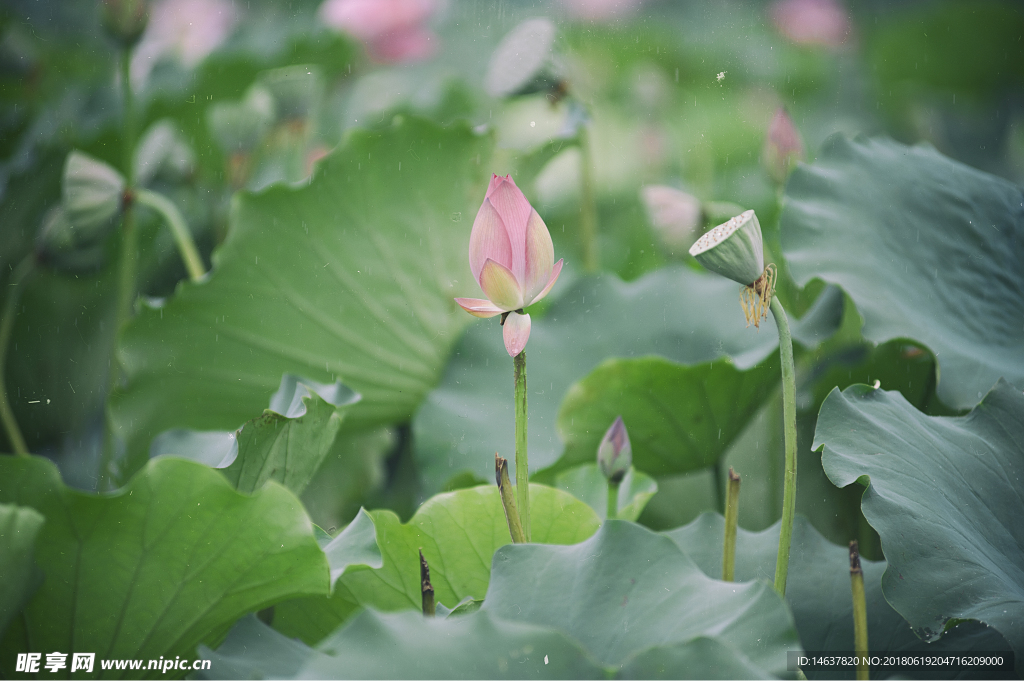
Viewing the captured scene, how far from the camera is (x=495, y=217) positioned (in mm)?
372

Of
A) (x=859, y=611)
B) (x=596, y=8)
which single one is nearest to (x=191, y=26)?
(x=596, y=8)

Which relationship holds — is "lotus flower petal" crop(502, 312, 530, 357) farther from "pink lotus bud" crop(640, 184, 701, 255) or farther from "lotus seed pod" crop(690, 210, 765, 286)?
"pink lotus bud" crop(640, 184, 701, 255)

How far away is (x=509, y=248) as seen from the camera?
372 millimetres

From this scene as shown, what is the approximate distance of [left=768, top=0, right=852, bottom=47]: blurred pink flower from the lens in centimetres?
183

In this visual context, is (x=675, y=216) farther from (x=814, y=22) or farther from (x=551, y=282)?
(x=814, y=22)

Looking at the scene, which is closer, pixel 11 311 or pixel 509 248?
pixel 509 248

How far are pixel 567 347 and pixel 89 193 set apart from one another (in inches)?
17.6

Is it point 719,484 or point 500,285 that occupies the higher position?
point 500,285

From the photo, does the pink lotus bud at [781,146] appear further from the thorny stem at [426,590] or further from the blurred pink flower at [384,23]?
the blurred pink flower at [384,23]

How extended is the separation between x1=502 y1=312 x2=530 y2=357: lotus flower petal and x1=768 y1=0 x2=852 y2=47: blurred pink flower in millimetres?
1782

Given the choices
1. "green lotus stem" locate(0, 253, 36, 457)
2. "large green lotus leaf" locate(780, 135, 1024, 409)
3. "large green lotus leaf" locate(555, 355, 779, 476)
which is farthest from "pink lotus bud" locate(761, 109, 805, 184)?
"green lotus stem" locate(0, 253, 36, 457)

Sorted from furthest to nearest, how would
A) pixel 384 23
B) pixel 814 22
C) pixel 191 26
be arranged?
1. pixel 814 22
2. pixel 191 26
3. pixel 384 23

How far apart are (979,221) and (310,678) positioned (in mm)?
572

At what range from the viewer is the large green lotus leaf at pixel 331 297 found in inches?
25.2
